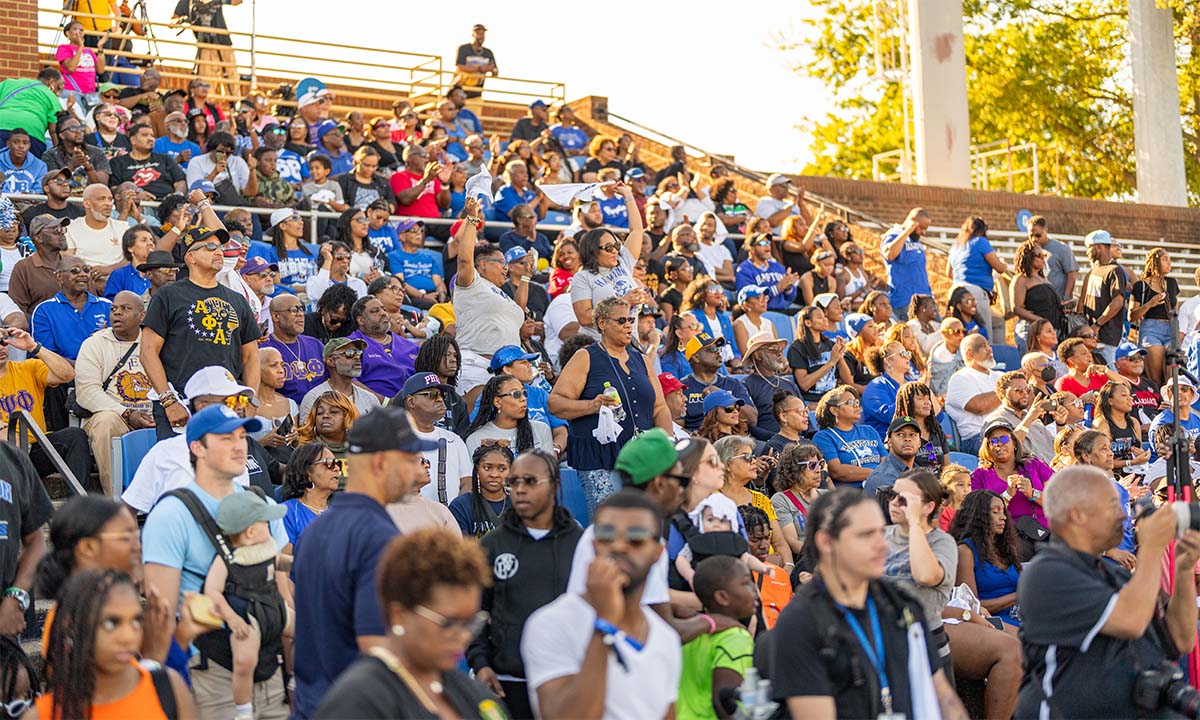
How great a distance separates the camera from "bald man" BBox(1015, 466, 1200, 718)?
5.21m

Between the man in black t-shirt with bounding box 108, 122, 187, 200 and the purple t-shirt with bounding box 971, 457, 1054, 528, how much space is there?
768cm

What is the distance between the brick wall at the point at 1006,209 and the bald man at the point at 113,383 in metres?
12.5

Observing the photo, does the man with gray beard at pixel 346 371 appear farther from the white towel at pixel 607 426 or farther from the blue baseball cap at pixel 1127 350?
the blue baseball cap at pixel 1127 350

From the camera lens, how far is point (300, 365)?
10.5m

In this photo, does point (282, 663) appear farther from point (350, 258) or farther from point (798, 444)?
point (350, 258)

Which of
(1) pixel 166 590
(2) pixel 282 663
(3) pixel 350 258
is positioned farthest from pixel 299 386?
(1) pixel 166 590

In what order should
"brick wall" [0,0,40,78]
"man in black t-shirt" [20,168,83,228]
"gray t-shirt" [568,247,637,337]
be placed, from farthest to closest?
1. "brick wall" [0,0,40,78]
2. "man in black t-shirt" [20,168,83,228]
3. "gray t-shirt" [568,247,637,337]

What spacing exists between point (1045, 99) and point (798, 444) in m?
22.7

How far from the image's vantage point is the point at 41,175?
13.5 m

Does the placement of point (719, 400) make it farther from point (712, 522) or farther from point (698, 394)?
point (712, 522)

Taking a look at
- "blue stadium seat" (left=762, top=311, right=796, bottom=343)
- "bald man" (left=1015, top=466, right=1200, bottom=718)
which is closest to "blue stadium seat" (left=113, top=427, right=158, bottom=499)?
"bald man" (left=1015, top=466, right=1200, bottom=718)

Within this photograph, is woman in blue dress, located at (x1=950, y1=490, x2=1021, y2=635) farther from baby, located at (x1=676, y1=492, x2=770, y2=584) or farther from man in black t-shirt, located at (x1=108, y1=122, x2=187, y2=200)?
man in black t-shirt, located at (x1=108, y1=122, x2=187, y2=200)

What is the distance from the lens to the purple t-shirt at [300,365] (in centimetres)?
1041

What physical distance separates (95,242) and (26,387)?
2.63m
